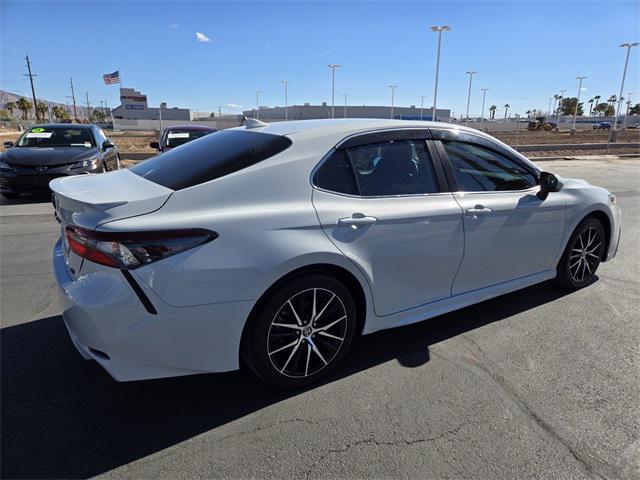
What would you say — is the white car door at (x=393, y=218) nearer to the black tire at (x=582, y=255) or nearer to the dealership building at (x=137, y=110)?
the black tire at (x=582, y=255)

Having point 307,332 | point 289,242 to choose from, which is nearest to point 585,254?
point 307,332

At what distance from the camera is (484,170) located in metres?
3.61

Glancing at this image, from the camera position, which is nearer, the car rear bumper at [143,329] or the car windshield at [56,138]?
the car rear bumper at [143,329]

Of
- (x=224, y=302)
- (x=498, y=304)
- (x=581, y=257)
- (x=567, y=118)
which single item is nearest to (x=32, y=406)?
(x=224, y=302)

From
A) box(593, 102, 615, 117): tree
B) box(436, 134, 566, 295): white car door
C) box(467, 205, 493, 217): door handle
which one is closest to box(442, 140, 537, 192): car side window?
box(436, 134, 566, 295): white car door

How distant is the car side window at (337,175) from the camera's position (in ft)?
9.28

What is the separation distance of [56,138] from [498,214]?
376 inches

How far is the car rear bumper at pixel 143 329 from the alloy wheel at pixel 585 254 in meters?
3.39

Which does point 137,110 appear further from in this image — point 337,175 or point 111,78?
point 337,175

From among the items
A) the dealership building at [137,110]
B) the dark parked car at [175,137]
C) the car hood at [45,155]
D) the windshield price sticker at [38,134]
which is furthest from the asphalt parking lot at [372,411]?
the dealership building at [137,110]

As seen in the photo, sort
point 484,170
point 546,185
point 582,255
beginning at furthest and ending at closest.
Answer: point 582,255
point 546,185
point 484,170

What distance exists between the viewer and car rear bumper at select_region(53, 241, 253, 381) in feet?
7.36

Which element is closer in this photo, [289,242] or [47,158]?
[289,242]

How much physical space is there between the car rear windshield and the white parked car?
2 centimetres
